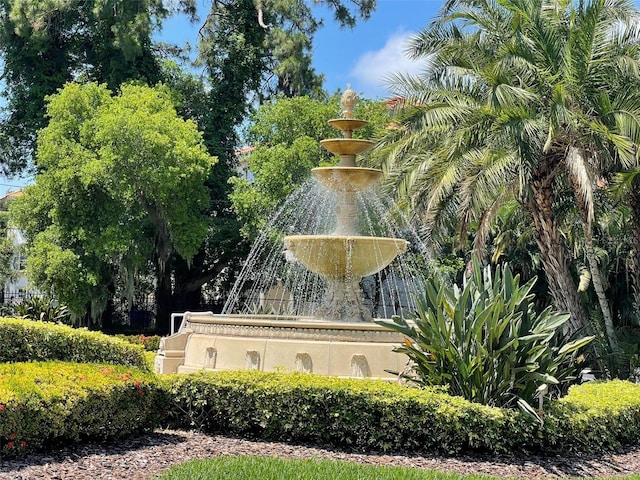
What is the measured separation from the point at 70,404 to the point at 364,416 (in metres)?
2.81

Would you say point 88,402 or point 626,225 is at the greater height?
point 626,225

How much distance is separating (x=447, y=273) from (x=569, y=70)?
11118 millimetres

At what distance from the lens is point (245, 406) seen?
7520 mm

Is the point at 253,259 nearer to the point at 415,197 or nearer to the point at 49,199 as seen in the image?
the point at 49,199

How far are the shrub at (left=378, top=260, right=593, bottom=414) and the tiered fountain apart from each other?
4.79 feet

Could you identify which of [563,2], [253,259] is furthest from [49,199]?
[563,2]

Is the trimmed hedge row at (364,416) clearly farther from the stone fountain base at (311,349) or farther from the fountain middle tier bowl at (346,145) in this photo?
the fountain middle tier bowl at (346,145)

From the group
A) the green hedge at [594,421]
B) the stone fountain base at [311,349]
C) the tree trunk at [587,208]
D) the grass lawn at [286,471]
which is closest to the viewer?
the grass lawn at [286,471]

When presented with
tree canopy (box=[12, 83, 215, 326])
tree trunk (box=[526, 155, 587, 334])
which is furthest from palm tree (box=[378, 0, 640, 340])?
tree canopy (box=[12, 83, 215, 326])

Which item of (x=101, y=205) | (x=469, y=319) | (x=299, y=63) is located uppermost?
(x=299, y=63)

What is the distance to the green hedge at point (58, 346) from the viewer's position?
10133 millimetres

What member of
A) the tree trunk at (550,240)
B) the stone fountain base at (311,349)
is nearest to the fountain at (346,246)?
the stone fountain base at (311,349)

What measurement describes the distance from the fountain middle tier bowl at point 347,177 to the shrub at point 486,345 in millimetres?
4917

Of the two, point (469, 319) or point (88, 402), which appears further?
point (469, 319)
